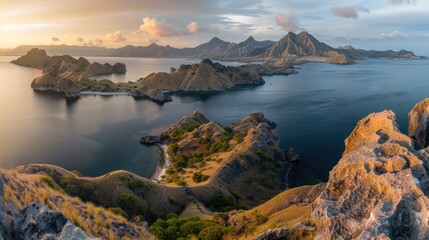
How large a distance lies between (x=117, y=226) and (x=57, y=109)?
137 meters

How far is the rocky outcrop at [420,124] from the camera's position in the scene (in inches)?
1156

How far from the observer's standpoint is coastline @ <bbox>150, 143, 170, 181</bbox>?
229 ft

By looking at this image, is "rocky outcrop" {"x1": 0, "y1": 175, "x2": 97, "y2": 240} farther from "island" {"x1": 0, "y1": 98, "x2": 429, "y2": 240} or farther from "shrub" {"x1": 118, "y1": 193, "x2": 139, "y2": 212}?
Result: "shrub" {"x1": 118, "y1": 193, "x2": 139, "y2": 212}

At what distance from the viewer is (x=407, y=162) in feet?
63.6

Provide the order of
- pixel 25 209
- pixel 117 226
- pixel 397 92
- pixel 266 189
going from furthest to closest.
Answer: pixel 397 92 < pixel 266 189 < pixel 117 226 < pixel 25 209

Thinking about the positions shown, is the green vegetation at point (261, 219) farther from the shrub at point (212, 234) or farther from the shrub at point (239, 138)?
the shrub at point (239, 138)

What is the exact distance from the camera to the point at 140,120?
123 meters

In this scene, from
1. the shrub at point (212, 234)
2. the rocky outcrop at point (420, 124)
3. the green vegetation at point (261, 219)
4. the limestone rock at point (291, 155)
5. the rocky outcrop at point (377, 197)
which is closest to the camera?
the rocky outcrop at point (377, 197)

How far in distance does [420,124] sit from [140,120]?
103617 millimetres

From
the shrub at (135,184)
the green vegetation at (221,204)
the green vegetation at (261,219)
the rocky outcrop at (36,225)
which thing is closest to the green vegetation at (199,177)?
the green vegetation at (221,204)

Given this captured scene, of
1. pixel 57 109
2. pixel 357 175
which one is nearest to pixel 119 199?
pixel 357 175

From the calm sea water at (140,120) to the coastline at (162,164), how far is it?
1649mm

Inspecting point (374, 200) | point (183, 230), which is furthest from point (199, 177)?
point (374, 200)

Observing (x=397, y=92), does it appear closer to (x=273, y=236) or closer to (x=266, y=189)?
(x=266, y=189)
